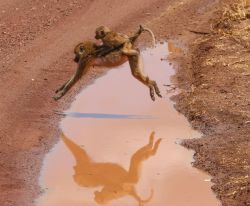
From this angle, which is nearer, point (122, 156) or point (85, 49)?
point (122, 156)

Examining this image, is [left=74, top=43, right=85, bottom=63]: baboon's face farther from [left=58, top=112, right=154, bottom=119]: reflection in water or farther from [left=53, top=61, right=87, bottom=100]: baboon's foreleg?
[left=58, top=112, right=154, bottom=119]: reflection in water

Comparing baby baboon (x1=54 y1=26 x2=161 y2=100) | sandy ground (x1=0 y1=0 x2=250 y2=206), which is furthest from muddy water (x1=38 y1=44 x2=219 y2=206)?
baby baboon (x1=54 y1=26 x2=161 y2=100)

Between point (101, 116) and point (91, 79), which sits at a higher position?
point (101, 116)

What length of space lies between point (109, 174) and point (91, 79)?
318cm

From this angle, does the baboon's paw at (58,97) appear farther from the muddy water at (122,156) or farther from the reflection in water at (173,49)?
the reflection in water at (173,49)

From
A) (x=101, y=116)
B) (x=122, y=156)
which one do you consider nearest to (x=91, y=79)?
(x=101, y=116)

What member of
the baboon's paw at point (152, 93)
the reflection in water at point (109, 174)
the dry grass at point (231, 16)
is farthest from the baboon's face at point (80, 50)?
the dry grass at point (231, 16)

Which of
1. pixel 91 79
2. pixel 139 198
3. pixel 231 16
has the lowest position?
pixel 231 16

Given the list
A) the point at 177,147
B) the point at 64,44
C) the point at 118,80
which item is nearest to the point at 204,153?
the point at 177,147

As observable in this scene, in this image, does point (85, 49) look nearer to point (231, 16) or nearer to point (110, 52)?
point (110, 52)

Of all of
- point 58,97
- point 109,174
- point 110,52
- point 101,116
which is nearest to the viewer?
point 109,174

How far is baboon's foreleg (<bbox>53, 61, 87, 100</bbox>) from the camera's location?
9836mm

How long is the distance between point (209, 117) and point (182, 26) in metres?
4.70

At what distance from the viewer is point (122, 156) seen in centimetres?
885
